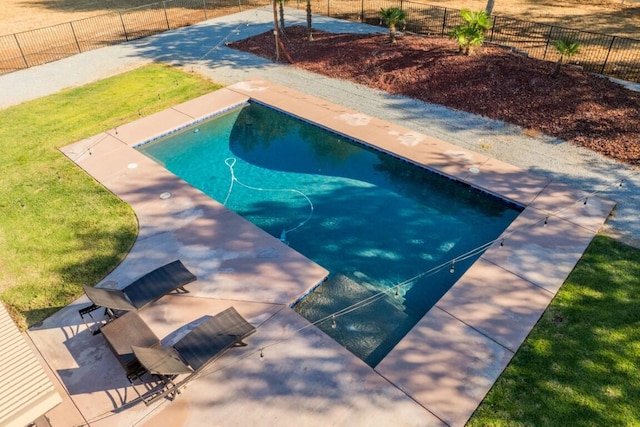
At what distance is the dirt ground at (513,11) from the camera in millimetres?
26156

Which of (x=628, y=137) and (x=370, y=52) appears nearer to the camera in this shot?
(x=628, y=137)

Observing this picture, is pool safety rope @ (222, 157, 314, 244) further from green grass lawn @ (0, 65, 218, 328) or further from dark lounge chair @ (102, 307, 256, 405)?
dark lounge chair @ (102, 307, 256, 405)

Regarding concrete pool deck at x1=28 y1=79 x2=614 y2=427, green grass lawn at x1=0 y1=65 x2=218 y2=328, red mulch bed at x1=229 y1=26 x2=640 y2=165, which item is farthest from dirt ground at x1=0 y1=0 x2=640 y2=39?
concrete pool deck at x1=28 y1=79 x2=614 y2=427

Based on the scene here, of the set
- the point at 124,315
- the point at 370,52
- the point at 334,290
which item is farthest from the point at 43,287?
the point at 370,52

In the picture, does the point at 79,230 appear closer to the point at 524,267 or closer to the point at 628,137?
the point at 524,267

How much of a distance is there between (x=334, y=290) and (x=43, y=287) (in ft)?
24.0

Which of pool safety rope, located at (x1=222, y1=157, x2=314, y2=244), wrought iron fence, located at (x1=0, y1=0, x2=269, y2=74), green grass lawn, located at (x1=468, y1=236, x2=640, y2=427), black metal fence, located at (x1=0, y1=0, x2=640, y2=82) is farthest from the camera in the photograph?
wrought iron fence, located at (x1=0, y1=0, x2=269, y2=74)

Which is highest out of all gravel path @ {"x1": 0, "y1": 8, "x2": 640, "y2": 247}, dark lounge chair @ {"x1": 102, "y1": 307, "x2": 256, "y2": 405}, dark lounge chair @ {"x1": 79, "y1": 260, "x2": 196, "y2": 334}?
gravel path @ {"x1": 0, "y1": 8, "x2": 640, "y2": 247}

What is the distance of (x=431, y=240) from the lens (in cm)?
1273

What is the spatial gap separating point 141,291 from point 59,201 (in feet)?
19.5

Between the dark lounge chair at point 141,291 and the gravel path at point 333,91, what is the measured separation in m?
10.8

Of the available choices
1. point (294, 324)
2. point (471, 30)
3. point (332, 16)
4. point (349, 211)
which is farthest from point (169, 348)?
point (332, 16)

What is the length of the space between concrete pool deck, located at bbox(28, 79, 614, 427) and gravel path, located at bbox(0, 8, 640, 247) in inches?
33.6

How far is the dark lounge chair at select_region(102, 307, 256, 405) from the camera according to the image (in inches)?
332
